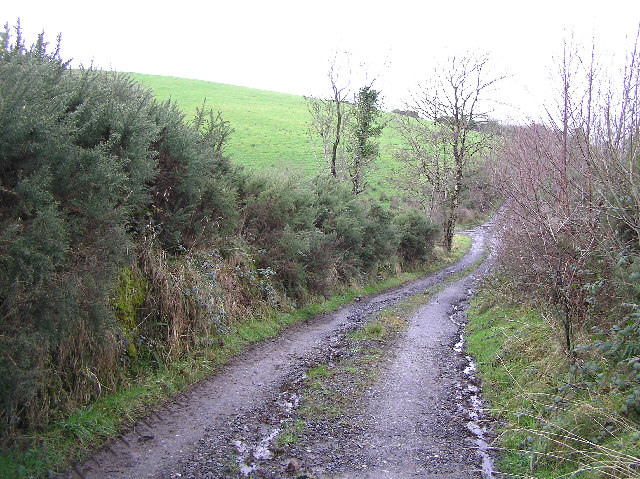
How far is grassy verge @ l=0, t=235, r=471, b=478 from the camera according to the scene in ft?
15.1

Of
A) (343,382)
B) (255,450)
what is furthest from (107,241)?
(343,382)

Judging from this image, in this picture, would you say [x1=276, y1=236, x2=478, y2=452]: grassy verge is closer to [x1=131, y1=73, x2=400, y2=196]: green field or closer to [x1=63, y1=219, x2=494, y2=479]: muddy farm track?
[x1=63, y1=219, x2=494, y2=479]: muddy farm track

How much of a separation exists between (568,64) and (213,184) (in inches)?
289

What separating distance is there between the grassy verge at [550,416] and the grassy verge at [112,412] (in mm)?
4529

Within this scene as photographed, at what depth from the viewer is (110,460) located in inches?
198

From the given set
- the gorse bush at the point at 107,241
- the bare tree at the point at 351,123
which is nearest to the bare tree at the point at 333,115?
the bare tree at the point at 351,123

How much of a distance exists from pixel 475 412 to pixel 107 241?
5.58 m

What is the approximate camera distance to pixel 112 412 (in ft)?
19.2

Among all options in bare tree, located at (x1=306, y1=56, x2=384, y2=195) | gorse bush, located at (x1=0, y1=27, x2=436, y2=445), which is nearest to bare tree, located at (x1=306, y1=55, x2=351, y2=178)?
bare tree, located at (x1=306, y1=56, x2=384, y2=195)

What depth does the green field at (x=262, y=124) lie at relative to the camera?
41750 millimetres

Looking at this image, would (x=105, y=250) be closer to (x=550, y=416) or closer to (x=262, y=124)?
(x=550, y=416)

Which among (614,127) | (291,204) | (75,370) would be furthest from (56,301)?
(291,204)

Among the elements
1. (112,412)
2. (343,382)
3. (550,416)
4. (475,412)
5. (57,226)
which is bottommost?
(343,382)

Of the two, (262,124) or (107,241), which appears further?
(262,124)
